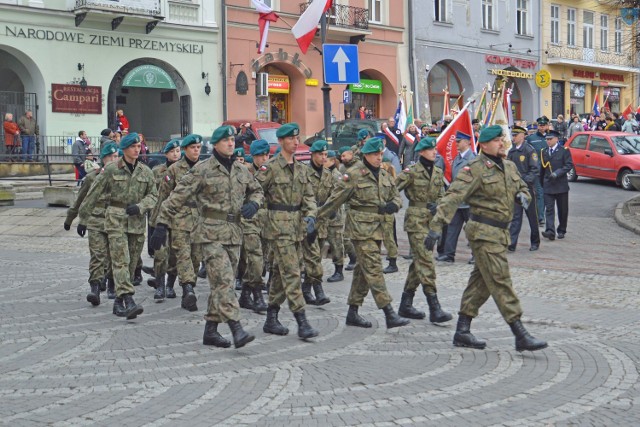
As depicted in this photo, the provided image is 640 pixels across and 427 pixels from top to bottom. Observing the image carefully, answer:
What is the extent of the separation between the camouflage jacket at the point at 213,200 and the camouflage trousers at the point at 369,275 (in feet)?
3.96

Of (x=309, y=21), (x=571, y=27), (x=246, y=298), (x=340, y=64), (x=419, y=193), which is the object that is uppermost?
(x=571, y=27)

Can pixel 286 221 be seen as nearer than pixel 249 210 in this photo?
No

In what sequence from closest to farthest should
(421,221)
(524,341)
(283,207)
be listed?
(524,341)
(283,207)
(421,221)

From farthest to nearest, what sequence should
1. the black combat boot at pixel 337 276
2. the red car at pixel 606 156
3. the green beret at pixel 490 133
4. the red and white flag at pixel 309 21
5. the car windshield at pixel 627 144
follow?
the car windshield at pixel 627 144, the red car at pixel 606 156, the red and white flag at pixel 309 21, the black combat boot at pixel 337 276, the green beret at pixel 490 133

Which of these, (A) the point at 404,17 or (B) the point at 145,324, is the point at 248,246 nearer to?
(B) the point at 145,324

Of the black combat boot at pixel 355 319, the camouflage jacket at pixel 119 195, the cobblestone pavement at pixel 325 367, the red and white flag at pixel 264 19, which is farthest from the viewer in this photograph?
the red and white flag at pixel 264 19

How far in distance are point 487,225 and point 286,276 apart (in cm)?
193

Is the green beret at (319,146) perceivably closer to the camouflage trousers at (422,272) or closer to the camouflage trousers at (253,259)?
the camouflage trousers at (253,259)

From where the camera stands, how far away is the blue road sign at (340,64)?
15094 millimetres

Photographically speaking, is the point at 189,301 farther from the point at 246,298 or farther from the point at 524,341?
the point at 524,341

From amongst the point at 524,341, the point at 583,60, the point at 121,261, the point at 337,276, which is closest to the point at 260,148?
the point at 121,261

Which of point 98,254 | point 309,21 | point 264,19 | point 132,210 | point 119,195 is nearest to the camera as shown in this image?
point 132,210

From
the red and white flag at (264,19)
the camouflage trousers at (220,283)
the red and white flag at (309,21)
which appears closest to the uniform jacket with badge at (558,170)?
the red and white flag at (309,21)

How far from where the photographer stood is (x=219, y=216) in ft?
26.2
